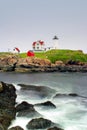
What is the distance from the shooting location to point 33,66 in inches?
6521

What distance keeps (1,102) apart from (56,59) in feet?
478

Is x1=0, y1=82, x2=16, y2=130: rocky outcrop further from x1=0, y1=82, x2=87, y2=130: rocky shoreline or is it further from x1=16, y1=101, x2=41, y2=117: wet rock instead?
x1=16, y1=101, x2=41, y2=117: wet rock

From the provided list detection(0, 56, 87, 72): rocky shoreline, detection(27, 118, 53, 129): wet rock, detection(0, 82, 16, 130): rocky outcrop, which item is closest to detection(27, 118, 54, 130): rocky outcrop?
detection(27, 118, 53, 129): wet rock

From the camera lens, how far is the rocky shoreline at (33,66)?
A: 165500 mm

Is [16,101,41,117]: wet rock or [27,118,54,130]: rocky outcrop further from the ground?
[16,101,41,117]: wet rock

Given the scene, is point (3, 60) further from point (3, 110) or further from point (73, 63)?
point (3, 110)

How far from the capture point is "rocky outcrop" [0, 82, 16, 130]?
109 ft

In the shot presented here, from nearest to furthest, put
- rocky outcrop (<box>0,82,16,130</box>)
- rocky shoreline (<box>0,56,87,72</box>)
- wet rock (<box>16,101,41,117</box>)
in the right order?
rocky outcrop (<box>0,82,16,130</box>)
wet rock (<box>16,101,41,117</box>)
rocky shoreline (<box>0,56,87,72</box>)

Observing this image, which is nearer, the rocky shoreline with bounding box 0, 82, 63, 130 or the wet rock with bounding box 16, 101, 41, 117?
the rocky shoreline with bounding box 0, 82, 63, 130

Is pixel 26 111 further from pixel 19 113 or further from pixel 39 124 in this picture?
pixel 39 124

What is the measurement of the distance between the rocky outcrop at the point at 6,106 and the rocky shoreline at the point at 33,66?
12092cm

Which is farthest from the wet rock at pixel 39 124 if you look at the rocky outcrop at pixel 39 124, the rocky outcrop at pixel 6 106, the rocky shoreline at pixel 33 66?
the rocky shoreline at pixel 33 66

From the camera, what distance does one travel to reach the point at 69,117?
127ft

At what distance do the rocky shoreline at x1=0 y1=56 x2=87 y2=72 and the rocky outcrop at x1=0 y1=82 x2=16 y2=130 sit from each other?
120920 mm
